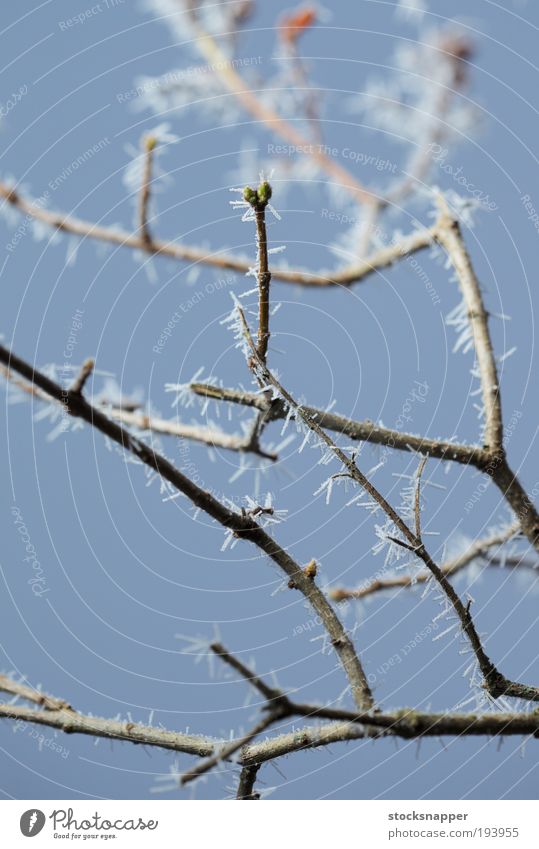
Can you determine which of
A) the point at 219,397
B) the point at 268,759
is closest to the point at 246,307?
the point at 219,397

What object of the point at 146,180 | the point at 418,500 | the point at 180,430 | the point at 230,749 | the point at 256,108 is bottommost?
Result: the point at 230,749

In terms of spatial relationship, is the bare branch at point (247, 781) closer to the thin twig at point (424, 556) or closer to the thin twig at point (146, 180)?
the thin twig at point (424, 556)

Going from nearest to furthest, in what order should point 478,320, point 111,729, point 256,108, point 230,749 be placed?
point 230,749 → point 111,729 → point 478,320 → point 256,108

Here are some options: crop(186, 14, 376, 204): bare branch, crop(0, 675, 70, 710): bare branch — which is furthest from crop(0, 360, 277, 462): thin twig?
crop(186, 14, 376, 204): bare branch

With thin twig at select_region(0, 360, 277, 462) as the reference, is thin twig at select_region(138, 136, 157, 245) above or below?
above

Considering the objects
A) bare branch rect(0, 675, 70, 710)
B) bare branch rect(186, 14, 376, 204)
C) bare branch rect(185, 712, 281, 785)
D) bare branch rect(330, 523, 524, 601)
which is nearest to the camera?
bare branch rect(185, 712, 281, 785)

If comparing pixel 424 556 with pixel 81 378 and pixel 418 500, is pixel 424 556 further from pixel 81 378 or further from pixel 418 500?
→ pixel 81 378

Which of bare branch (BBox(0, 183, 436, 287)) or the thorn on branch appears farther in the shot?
bare branch (BBox(0, 183, 436, 287))

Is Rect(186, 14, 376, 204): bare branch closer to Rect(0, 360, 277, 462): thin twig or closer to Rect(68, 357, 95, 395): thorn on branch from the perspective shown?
Rect(0, 360, 277, 462): thin twig

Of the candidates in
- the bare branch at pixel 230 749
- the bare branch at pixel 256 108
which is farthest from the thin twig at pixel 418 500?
the bare branch at pixel 256 108

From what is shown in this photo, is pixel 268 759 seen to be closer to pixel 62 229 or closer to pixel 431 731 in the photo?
pixel 431 731

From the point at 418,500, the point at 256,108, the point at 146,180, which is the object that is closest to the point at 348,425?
the point at 418,500
